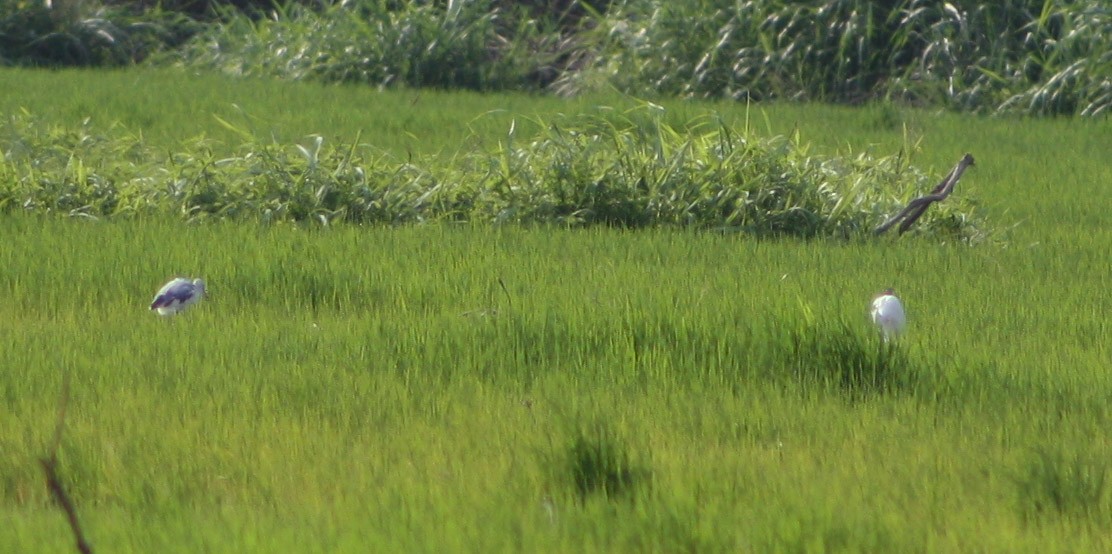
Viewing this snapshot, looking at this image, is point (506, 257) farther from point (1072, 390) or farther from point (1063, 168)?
point (1063, 168)

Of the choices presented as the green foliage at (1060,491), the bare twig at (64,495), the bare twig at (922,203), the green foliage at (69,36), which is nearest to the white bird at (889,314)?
the green foliage at (1060,491)

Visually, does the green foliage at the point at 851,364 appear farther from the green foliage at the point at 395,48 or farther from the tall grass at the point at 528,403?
the green foliage at the point at 395,48

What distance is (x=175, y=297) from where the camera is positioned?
4375 mm

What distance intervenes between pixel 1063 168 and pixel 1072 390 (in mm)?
4455

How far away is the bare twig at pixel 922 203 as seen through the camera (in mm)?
5738

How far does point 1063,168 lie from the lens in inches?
305

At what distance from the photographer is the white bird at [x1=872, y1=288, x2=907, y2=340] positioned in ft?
12.8

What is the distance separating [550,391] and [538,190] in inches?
109

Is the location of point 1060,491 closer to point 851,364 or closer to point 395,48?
point 851,364

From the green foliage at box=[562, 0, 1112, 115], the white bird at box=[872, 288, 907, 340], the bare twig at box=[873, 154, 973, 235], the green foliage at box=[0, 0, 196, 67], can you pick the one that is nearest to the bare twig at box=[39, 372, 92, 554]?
the white bird at box=[872, 288, 907, 340]

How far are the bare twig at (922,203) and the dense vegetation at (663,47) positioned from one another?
4.23m

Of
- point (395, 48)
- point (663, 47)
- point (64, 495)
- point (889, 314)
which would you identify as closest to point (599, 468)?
point (64, 495)

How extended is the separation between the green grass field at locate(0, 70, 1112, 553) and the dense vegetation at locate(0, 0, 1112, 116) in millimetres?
4483

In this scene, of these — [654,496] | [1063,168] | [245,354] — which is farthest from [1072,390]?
[1063,168]
